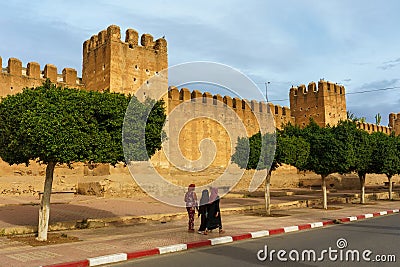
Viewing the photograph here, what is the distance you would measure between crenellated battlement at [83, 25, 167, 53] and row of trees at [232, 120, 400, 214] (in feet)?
38.7

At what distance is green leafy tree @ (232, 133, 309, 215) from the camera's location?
15.3m

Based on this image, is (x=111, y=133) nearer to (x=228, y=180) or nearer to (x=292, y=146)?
(x=292, y=146)

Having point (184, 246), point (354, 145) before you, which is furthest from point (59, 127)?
point (354, 145)

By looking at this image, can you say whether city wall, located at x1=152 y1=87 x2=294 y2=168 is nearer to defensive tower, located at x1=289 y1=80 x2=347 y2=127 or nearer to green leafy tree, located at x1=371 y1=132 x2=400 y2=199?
defensive tower, located at x1=289 y1=80 x2=347 y2=127

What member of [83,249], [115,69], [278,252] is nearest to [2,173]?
[115,69]

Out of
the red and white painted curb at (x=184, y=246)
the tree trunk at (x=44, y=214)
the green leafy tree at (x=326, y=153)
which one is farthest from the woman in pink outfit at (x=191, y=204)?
the green leafy tree at (x=326, y=153)

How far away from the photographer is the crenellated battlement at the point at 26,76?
23156mm

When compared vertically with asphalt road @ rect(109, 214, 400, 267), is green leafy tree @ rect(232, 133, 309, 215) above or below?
above

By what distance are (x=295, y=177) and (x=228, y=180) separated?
9525 millimetres

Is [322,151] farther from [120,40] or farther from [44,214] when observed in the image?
[120,40]

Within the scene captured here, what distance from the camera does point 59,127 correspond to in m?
8.06

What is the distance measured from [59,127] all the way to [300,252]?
538cm

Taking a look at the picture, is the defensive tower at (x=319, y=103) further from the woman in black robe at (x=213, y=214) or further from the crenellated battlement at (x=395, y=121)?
the woman in black robe at (x=213, y=214)

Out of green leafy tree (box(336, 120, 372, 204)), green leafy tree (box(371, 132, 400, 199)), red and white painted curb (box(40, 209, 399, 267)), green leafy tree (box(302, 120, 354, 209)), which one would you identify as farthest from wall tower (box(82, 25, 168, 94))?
red and white painted curb (box(40, 209, 399, 267))
